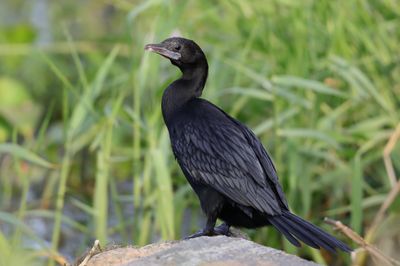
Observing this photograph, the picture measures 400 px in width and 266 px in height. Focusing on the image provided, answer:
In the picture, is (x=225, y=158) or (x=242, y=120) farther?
(x=242, y=120)

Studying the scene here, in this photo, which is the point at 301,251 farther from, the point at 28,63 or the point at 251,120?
the point at 28,63

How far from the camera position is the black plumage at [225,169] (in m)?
3.63

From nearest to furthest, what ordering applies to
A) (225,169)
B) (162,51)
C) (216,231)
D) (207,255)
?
(207,255) < (225,169) < (216,231) < (162,51)

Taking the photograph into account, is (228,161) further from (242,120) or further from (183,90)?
(242,120)

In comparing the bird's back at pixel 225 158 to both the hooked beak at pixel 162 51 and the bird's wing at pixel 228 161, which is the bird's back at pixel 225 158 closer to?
the bird's wing at pixel 228 161

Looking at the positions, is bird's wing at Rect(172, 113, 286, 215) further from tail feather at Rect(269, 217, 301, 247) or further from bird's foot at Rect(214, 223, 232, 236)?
bird's foot at Rect(214, 223, 232, 236)

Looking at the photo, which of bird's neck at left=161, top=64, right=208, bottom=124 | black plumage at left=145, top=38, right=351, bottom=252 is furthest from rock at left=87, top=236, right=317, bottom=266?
bird's neck at left=161, top=64, right=208, bottom=124

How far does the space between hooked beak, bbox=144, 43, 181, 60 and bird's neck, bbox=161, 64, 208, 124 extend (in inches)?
2.9

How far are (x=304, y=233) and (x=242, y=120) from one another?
92.2 inches

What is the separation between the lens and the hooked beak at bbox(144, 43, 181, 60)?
400 cm

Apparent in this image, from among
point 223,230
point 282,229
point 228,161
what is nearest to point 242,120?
point 223,230

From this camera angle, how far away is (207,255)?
117 inches

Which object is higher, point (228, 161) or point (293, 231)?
point (228, 161)

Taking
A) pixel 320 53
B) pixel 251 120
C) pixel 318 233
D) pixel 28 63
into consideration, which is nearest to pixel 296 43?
pixel 320 53
